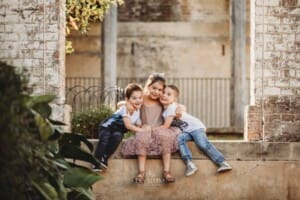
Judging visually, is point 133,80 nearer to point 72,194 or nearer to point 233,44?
point 233,44

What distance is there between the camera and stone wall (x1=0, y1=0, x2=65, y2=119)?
8633 mm

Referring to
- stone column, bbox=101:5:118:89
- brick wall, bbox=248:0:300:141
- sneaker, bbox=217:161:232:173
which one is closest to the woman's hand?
sneaker, bbox=217:161:232:173

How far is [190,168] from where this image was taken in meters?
8.12

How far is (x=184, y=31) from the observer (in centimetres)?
2103

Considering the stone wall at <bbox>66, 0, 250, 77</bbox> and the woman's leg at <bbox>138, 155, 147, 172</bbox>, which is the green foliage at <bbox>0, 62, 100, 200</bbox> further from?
the stone wall at <bbox>66, 0, 250, 77</bbox>

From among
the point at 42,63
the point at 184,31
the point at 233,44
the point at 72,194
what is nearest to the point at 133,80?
the point at 184,31

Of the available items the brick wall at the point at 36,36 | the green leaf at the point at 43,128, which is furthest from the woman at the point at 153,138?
the green leaf at the point at 43,128

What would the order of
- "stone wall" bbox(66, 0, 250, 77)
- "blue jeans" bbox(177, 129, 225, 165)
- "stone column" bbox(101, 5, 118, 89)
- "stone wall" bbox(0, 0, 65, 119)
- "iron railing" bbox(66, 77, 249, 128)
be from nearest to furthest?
"blue jeans" bbox(177, 129, 225, 165) < "stone wall" bbox(0, 0, 65, 119) < "stone column" bbox(101, 5, 118, 89) < "iron railing" bbox(66, 77, 249, 128) < "stone wall" bbox(66, 0, 250, 77)

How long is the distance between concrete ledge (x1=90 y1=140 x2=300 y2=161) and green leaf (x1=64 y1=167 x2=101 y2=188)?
9.07 feet

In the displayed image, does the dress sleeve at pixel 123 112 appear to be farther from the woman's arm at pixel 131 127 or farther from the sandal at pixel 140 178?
the sandal at pixel 140 178

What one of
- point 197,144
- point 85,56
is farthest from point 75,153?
point 85,56

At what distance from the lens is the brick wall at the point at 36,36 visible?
863 cm

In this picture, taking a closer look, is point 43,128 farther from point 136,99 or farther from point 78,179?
point 136,99

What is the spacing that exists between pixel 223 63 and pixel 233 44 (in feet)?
11.7
